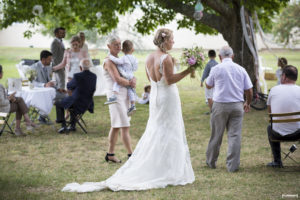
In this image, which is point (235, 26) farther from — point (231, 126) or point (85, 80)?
point (231, 126)

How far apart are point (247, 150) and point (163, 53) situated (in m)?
3.19

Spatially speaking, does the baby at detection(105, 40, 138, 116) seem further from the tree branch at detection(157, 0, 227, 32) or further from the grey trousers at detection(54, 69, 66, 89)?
the tree branch at detection(157, 0, 227, 32)

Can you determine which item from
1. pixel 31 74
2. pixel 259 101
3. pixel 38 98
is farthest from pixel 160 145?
pixel 259 101

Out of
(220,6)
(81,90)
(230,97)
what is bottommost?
(81,90)

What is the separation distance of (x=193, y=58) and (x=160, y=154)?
134 centimetres

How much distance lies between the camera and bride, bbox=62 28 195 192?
5387 mm

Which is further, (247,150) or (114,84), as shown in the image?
(247,150)

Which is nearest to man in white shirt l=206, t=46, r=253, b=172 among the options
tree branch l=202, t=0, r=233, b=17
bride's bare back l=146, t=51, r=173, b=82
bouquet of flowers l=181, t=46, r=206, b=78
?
bouquet of flowers l=181, t=46, r=206, b=78

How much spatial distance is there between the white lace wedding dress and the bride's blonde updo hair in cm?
14

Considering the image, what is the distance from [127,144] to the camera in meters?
6.90

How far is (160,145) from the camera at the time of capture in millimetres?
5562

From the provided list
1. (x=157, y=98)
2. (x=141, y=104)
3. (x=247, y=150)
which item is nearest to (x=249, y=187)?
(x=157, y=98)

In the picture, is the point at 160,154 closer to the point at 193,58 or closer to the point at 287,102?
the point at 193,58

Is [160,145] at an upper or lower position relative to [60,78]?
lower
